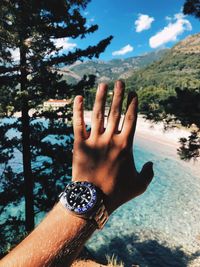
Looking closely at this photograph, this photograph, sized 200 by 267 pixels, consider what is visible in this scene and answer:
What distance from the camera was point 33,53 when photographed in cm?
1216

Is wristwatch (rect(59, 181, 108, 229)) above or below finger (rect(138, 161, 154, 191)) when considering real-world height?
below

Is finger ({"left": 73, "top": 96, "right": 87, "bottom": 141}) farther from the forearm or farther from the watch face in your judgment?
the forearm

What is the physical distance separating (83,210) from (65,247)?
19cm

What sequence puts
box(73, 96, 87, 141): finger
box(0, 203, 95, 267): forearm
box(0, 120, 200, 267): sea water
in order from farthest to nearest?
box(0, 120, 200, 267): sea water → box(73, 96, 87, 141): finger → box(0, 203, 95, 267): forearm

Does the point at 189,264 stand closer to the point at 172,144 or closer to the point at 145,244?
the point at 145,244

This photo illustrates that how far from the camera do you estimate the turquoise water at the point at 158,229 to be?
16.4 m

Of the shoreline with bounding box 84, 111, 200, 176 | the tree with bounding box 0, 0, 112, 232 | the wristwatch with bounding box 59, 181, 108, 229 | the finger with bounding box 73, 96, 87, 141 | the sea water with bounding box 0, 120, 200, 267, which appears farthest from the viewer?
the shoreline with bounding box 84, 111, 200, 176

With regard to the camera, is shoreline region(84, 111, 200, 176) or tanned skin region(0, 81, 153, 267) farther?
shoreline region(84, 111, 200, 176)

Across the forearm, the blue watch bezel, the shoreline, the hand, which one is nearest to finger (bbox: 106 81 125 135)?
the hand

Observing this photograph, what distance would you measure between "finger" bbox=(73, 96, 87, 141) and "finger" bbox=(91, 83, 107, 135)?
0.22 feet

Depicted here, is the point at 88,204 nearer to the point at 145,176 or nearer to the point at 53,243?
the point at 53,243

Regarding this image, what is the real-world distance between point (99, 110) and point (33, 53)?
36.6 ft

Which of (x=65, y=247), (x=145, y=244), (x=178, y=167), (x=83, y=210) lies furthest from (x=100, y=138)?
(x=178, y=167)

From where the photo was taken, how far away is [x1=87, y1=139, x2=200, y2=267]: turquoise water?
53.8ft
